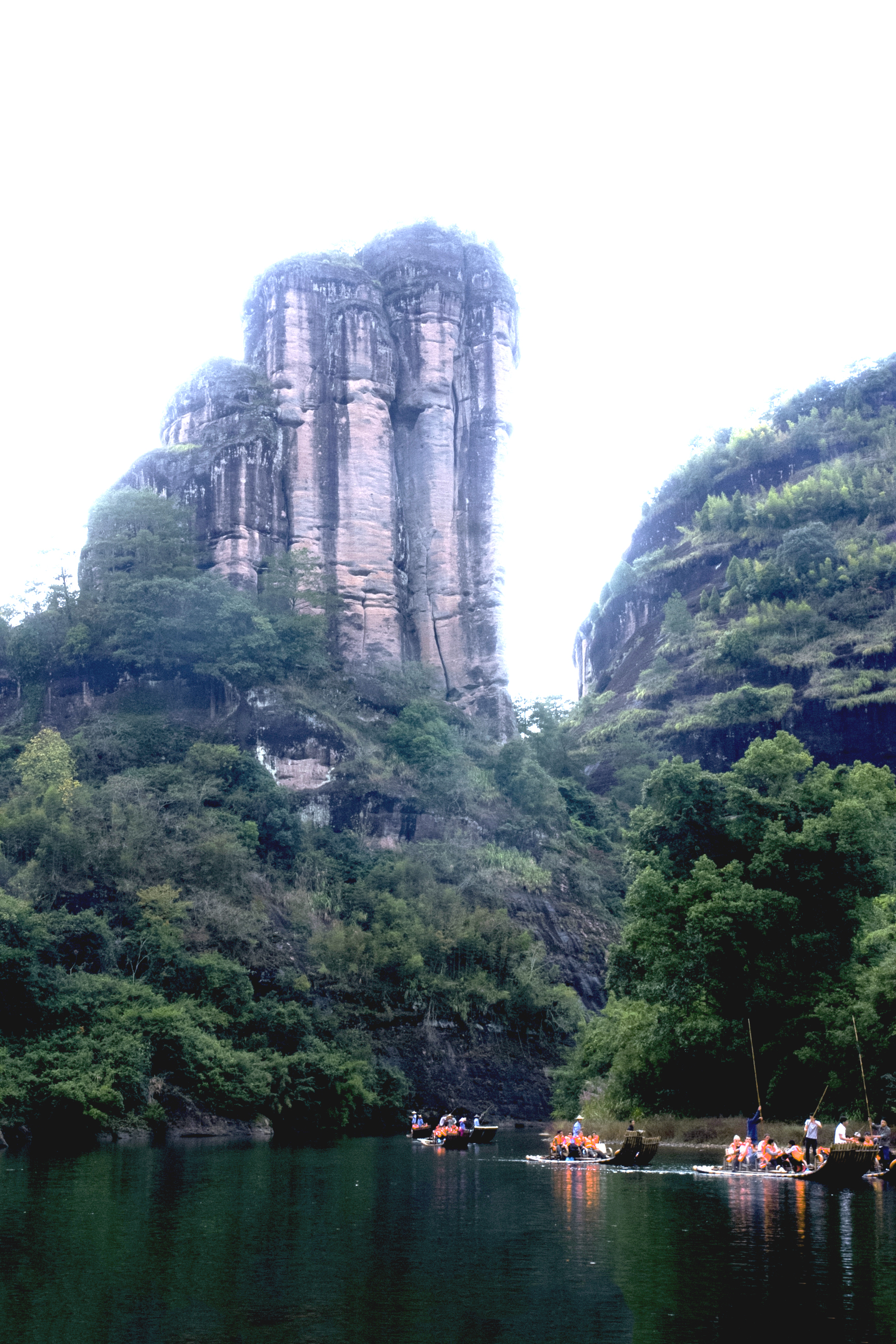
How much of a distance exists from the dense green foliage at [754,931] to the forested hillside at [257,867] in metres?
13.9

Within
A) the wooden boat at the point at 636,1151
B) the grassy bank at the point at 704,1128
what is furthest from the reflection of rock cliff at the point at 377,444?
the wooden boat at the point at 636,1151

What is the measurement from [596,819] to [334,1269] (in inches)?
2118

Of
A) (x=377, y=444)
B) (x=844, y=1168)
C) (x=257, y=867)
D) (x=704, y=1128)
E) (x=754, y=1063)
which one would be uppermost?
(x=377, y=444)

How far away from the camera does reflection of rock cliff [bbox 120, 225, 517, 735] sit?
215 feet

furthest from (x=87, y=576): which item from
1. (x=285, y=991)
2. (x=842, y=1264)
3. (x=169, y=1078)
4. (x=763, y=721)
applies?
(x=842, y=1264)

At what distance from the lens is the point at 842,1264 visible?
13.6 m

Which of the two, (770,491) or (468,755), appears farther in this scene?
(770,491)

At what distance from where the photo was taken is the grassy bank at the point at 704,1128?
1097 inches

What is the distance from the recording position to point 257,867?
50.4m

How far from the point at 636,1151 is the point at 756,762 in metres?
11.1

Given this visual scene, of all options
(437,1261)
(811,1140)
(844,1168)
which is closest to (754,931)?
(811,1140)

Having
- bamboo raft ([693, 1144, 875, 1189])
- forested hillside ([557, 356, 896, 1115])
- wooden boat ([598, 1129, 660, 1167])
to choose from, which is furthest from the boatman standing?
wooden boat ([598, 1129, 660, 1167])

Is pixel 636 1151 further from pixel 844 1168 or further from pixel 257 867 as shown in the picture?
pixel 257 867

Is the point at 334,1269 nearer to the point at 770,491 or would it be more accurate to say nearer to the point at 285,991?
the point at 285,991
